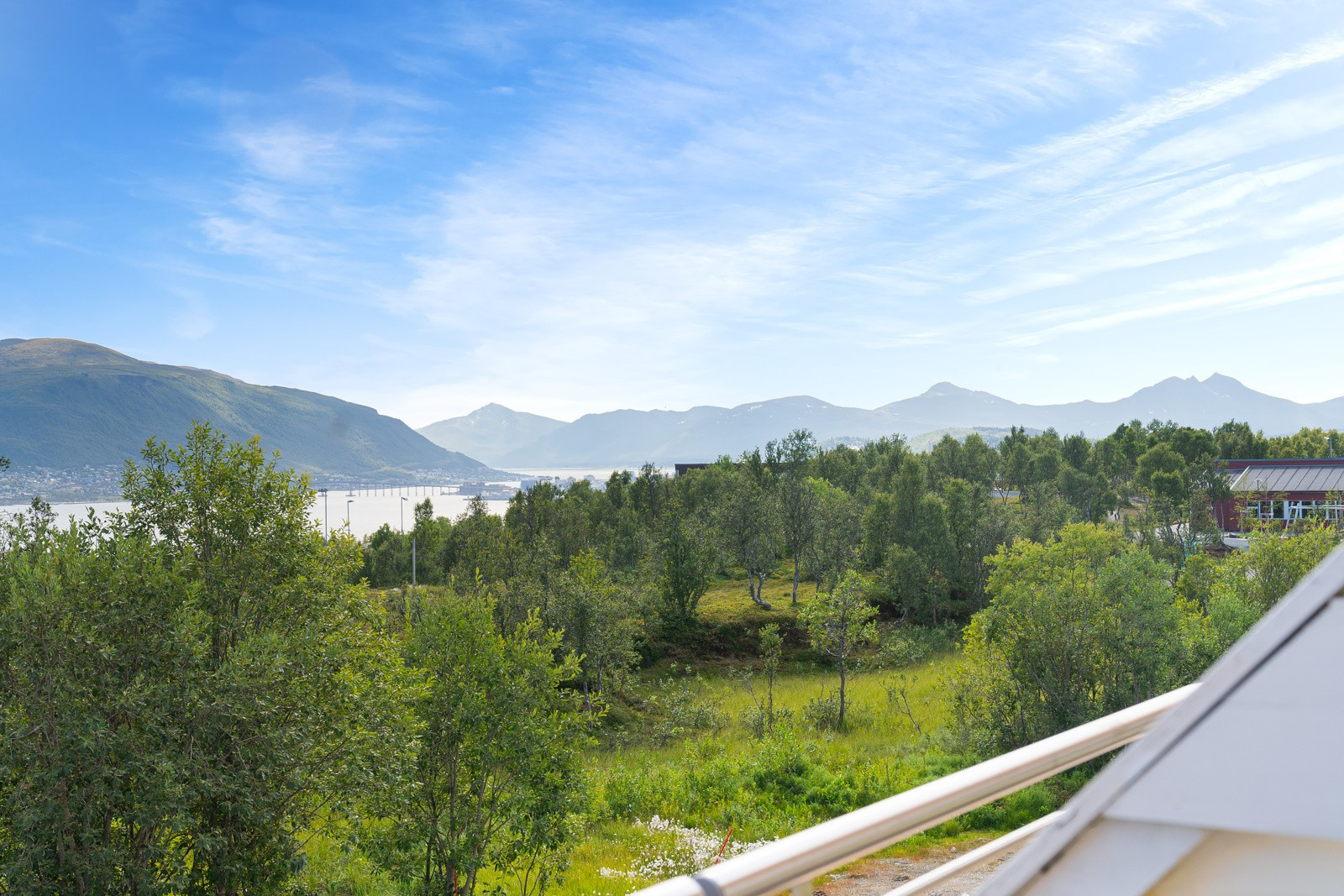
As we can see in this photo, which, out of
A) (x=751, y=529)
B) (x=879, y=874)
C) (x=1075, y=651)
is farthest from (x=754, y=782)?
(x=751, y=529)

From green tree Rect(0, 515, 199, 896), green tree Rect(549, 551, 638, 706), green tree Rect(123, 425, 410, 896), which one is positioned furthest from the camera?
green tree Rect(549, 551, 638, 706)

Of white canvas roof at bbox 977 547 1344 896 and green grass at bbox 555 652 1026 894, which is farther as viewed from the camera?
green grass at bbox 555 652 1026 894

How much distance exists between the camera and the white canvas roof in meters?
0.79

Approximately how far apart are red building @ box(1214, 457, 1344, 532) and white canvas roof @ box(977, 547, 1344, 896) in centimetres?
6620

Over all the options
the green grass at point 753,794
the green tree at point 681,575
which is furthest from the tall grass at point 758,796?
the green tree at point 681,575

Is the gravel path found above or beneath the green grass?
above

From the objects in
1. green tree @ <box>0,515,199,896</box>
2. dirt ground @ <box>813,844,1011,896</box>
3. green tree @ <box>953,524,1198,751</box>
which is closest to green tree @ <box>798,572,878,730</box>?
green tree @ <box>953,524,1198,751</box>

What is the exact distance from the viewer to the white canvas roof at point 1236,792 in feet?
2.58

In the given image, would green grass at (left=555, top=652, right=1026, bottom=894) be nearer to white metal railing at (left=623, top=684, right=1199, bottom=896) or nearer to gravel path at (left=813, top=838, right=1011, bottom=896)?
gravel path at (left=813, top=838, right=1011, bottom=896)

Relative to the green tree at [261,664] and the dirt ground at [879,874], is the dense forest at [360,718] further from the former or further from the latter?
the dirt ground at [879,874]

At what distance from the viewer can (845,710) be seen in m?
29.6

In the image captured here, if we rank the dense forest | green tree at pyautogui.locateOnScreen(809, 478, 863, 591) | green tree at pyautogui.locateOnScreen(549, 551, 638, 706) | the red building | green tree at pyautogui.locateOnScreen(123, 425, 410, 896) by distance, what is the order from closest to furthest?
the dense forest < green tree at pyautogui.locateOnScreen(123, 425, 410, 896) < green tree at pyautogui.locateOnScreen(549, 551, 638, 706) < green tree at pyautogui.locateOnScreen(809, 478, 863, 591) < the red building

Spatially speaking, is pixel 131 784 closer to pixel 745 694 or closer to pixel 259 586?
pixel 259 586

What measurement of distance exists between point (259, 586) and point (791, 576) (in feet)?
150
